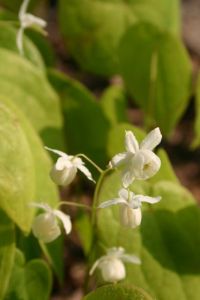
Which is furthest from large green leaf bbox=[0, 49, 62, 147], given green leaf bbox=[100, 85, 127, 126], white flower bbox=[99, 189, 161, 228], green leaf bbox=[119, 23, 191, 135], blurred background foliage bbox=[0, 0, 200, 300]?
white flower bbox=[99, 189, 161, 228]

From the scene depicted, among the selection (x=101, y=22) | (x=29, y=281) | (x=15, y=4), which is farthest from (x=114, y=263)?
(x=15, y=4)

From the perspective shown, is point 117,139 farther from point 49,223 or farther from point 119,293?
point 119,293

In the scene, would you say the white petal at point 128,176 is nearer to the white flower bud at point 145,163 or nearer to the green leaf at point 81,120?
the white flower bud at point 145,163

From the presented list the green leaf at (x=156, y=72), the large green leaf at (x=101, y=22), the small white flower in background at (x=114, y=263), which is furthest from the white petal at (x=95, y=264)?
the large green leaf at (x=101, y=22)

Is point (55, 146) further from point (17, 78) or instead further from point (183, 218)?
point (183, 218)

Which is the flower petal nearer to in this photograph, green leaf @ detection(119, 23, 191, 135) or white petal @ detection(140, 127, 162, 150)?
white petal @ detection(140, 127, 162, 150)
